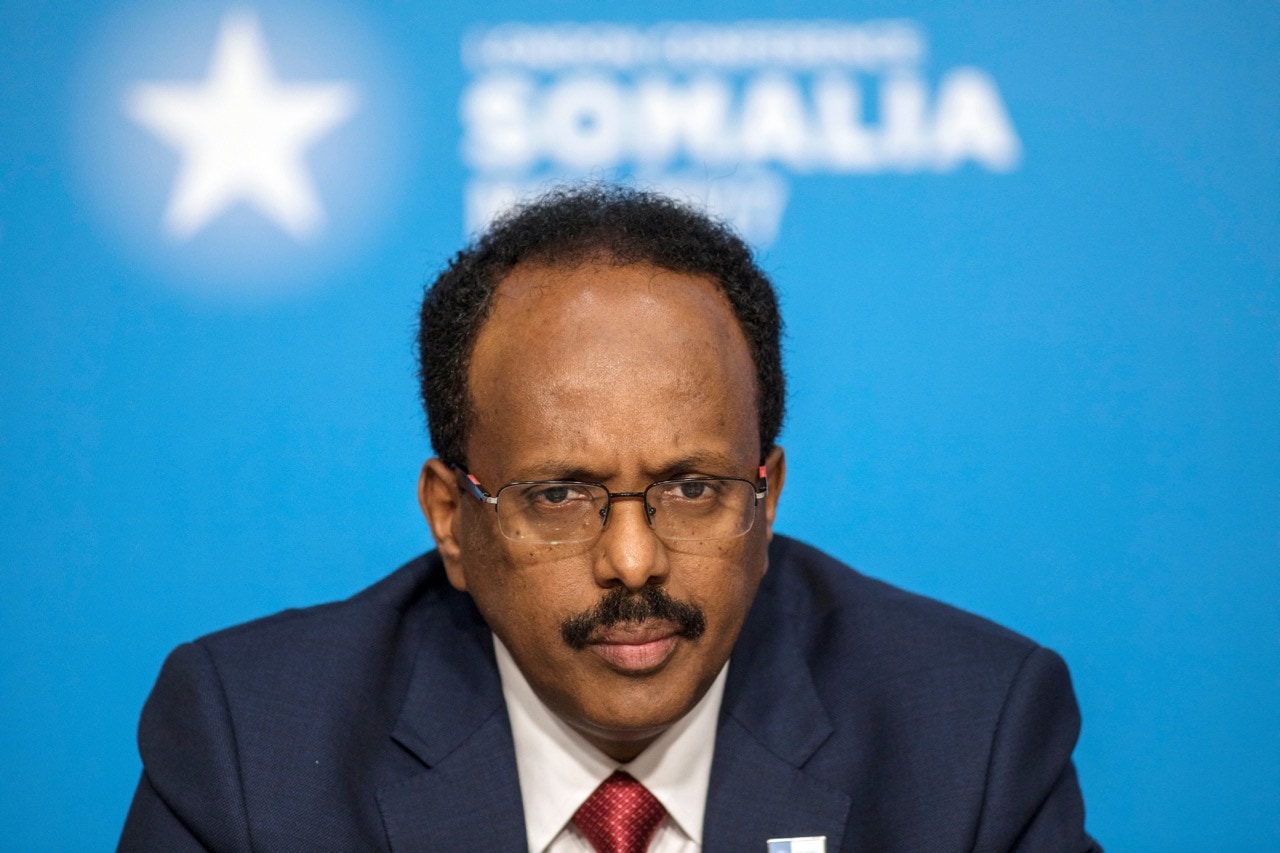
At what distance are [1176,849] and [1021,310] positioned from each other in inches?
52.9

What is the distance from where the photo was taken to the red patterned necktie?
1924mm

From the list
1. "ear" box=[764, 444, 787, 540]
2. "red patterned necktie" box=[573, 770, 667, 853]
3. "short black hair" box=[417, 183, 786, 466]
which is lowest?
"red patterned necktie" box=[573, 770, 667, 853]

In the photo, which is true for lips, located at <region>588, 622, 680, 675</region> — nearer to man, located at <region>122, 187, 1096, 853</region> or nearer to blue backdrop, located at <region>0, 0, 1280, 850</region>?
man, located at <region>122, 187, 1096, 853</region>

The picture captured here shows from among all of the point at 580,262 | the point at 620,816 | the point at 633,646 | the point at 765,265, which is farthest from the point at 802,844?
the point at 765,265

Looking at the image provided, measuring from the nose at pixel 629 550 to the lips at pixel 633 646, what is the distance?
0.20 ft

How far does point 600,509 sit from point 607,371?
185 mm

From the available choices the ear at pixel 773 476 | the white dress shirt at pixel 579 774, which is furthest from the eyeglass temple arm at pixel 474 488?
the ear at pixel 773 476

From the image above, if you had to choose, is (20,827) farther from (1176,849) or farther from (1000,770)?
(1176,849)

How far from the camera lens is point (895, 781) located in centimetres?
197

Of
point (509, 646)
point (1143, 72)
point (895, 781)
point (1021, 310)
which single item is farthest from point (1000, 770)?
point (1143, 72)

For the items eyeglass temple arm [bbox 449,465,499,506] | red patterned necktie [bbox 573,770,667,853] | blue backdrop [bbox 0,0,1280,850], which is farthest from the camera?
blue backdrop [bbox 0,0,1280,850]

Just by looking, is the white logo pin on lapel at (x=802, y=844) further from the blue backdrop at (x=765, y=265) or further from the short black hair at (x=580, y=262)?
the blue backdrop at (x=765, y=265)

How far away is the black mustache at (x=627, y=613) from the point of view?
5.58 ft

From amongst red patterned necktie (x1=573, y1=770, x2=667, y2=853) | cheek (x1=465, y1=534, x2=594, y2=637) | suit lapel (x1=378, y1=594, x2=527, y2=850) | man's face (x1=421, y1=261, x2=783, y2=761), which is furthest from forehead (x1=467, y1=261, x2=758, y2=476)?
red patterned necktie (x1=573, y1=770, x2=667, y2=853)
